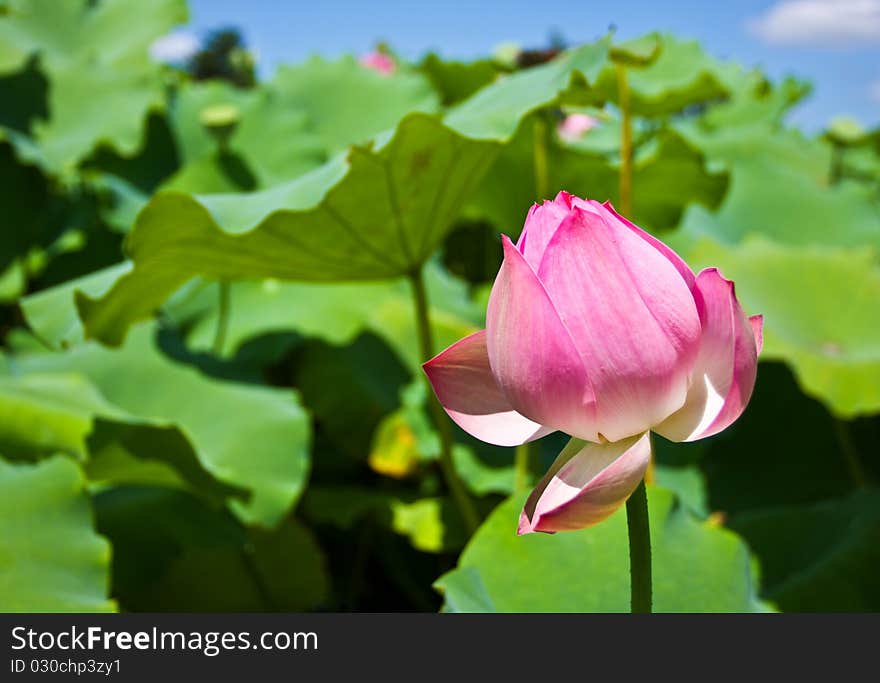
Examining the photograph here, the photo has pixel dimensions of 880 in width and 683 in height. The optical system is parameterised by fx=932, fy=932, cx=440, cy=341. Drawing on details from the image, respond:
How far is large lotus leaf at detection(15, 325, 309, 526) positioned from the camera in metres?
1.25

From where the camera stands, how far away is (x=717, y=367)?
1.38ft

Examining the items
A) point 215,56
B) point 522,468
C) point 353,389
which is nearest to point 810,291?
point 522,468

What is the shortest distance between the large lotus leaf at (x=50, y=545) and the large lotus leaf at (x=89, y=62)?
3.53ft

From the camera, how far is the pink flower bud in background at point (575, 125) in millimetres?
2016

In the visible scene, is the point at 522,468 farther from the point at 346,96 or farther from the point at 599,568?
the point at 346,96

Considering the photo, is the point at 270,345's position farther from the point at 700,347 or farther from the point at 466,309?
the point at 700,347

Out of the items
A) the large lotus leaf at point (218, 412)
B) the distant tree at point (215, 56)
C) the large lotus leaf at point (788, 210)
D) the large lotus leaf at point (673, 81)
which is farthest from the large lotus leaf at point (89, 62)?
A: the distant tree at point (215, 56)

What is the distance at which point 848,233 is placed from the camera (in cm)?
186

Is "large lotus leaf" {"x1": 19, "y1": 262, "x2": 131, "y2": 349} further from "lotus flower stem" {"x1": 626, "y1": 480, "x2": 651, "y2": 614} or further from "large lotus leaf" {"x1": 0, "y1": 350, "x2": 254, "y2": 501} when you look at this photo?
"lotus flower stem" {"x1": 626, "y1": 480, "x2": 651, "y2": 614}

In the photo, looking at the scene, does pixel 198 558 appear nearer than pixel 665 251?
No

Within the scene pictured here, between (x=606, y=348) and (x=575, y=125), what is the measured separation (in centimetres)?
175

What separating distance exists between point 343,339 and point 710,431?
53.1 inches

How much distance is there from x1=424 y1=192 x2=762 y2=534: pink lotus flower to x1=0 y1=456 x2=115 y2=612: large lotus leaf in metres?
0.61

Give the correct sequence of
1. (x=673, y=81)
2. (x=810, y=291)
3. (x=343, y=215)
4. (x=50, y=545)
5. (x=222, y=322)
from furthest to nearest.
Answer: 1. (x=673, y=81)
2. (x=222, y=322)
3. (x=810, y=291)
4. (x=343, y=215)
5. (x=50, y=545)
